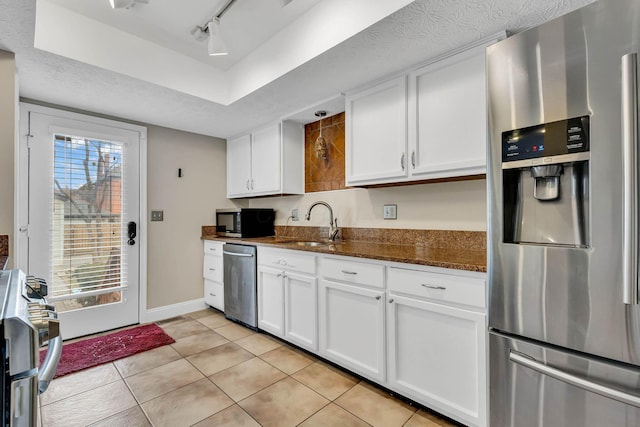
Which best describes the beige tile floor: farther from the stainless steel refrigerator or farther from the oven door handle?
the oven door handle

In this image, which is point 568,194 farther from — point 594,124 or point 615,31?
point 615,31

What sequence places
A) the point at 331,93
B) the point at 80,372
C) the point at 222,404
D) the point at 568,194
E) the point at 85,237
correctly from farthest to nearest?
the point at 85,237 → the point at 331,93 → the point at 80,372 → the point at 222,404 → the point at 568,194

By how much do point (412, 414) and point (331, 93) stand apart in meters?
2.23

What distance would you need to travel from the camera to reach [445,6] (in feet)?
4.66

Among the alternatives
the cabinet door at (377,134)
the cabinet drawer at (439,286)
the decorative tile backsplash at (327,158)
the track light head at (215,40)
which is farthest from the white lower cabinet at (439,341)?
the track light head at (215,40)

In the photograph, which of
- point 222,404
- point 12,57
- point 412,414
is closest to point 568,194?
point 412,414

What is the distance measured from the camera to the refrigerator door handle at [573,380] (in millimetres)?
927

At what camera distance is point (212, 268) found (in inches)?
135

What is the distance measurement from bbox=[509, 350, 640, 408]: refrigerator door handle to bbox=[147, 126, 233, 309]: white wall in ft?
10.5

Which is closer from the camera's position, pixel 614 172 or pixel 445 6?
pixel 614 172

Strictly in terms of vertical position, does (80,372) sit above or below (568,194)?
below

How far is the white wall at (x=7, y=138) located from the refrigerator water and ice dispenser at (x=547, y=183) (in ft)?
8.60

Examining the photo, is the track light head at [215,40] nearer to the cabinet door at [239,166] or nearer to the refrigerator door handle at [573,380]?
the cabinet door at [239,166]

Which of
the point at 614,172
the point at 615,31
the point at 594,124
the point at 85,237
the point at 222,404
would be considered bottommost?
the point at 222,404
